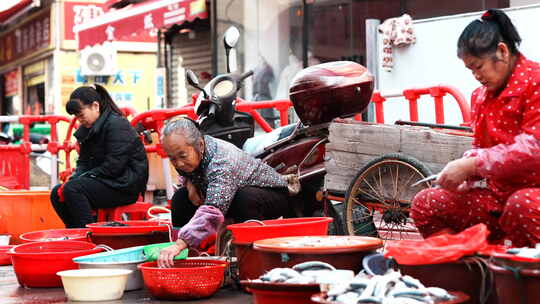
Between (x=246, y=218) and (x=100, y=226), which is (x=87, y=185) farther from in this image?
(x=246, y=218)

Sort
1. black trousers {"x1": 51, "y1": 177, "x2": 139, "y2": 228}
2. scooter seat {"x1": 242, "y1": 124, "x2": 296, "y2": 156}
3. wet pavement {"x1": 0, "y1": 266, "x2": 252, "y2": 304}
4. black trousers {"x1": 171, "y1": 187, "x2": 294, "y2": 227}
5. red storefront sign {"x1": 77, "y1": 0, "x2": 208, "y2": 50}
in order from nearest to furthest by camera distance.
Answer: wet pavement {"x1": 0, "y1": 266, "x2": 252, "y2": 304}
black trousers {"x1": 171, "y1": 187, "x2": 294, "y2": 227}
scooter seat {"x1": 242, "y1": 124, "x2": 296, "y2": 156}
black trousers {"x1": 51, "y1": 177, "x2": 139, "y2": 228}
red storefront sign {"x1": 77, "y1": 0, "x2": 208, "y2": 50}

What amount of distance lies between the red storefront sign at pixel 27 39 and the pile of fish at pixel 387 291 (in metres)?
22.1

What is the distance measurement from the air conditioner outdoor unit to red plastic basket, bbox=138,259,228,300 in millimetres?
19407

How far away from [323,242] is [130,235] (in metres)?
1.89

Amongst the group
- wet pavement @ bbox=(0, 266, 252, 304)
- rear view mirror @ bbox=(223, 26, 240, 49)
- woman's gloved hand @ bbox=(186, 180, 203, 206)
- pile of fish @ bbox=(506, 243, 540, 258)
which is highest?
rear view mirror @ bbox=(223, 26, 240, 49)

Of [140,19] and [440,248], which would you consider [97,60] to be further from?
[440,248]

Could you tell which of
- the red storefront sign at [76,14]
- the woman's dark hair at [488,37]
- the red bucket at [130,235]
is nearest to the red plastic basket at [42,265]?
the red bucket at [130,235]

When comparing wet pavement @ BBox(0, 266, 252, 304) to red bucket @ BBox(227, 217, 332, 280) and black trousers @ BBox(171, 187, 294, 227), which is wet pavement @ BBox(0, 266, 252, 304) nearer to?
red bucket @ BBox(227, 217, 332, 280)

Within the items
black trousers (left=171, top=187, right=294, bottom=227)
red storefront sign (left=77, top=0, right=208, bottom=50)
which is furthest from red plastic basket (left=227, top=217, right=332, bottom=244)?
red storefront sign (left=77, top=0, right=208, bottom=50)

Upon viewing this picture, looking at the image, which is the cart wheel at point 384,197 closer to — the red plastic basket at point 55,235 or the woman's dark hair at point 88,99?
the red plastic basket at point 55,235

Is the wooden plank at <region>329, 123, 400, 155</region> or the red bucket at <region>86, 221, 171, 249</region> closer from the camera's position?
the red bucket at <region>86, 221, 171, 249</region>

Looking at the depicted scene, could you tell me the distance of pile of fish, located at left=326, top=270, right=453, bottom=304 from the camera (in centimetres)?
304

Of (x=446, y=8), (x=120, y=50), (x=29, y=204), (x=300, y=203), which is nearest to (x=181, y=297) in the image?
(x=300, y=203)

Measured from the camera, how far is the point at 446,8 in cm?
1134
